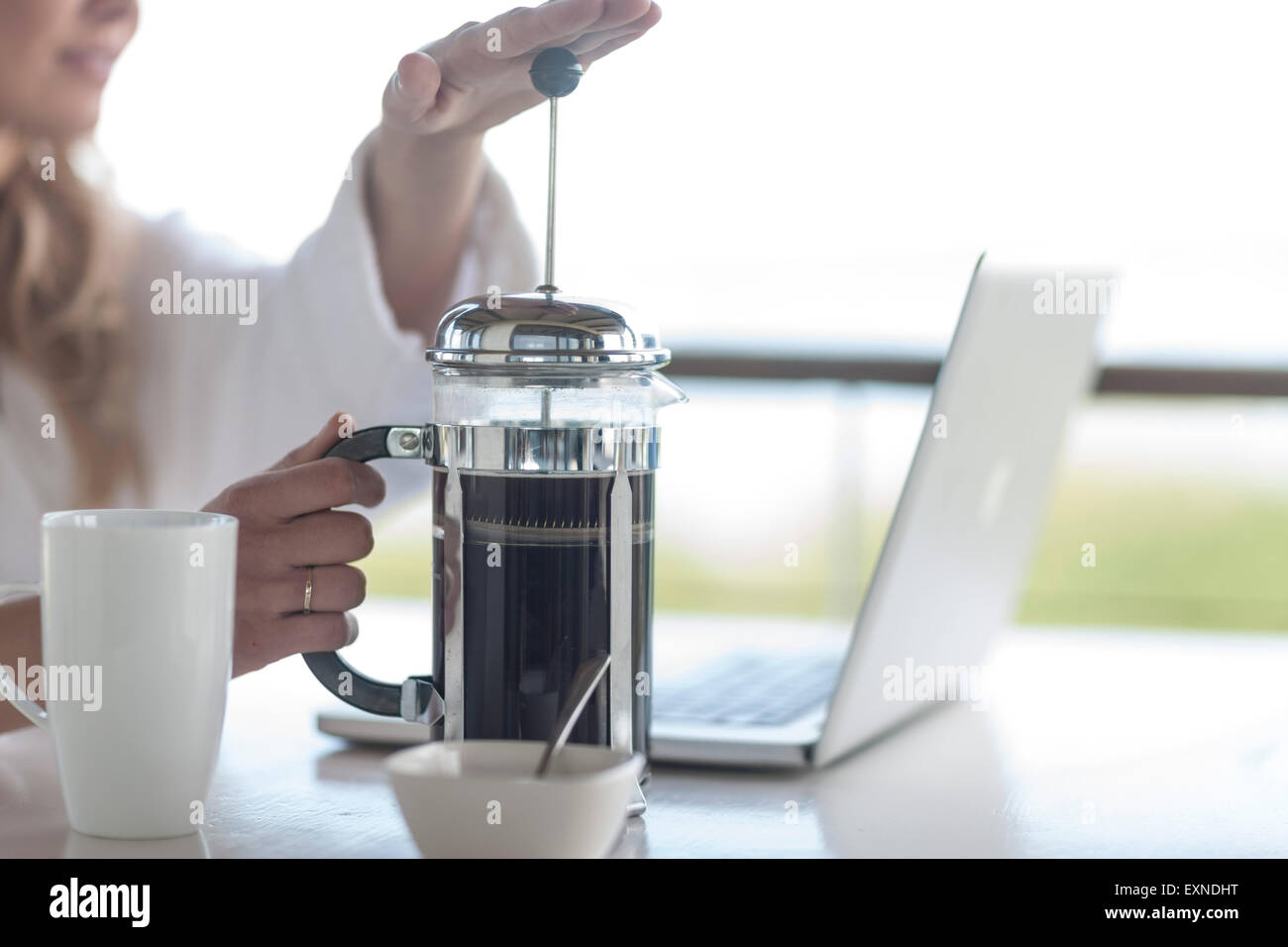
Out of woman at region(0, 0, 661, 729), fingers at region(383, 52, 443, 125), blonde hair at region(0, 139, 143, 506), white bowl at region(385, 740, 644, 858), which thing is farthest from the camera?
blonde hair at region(0, 139, 143, 506)

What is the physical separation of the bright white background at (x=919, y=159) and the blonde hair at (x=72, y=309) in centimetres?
640

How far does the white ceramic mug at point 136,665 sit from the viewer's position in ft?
1.56

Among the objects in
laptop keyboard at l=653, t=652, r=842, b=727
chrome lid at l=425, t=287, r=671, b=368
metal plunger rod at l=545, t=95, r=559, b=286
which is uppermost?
metal plunger rod at l=545, t=95, r=559, b=286

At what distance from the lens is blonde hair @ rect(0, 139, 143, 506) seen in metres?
1.16

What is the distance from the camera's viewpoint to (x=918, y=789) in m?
0.63

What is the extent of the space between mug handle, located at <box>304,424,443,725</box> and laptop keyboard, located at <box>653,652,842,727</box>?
202 mm

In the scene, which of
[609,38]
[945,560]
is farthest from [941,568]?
[609,38]

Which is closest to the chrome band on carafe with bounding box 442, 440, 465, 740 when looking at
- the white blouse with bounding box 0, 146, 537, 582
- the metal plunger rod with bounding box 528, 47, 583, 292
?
the metal plunger rod with bounding box 528, 47, 583, 292

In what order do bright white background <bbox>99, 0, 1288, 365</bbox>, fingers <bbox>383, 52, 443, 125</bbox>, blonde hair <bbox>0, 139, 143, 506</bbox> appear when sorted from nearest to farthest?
fingers <bbox>383, 52, 443, 125</bbox>, blonde hair <bbox>0, 139, 143, 506</bbox>, bright white background <bbox>99, 0, 1288, 365</bbox>

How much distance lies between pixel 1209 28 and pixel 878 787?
32.9 ft

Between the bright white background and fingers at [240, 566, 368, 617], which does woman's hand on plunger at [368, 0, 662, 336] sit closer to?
fingers at [240, 566, 368, 617]

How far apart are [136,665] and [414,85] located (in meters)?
0.35

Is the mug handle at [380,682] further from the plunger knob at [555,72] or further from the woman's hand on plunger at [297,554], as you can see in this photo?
the plunger knob at [555,72]
